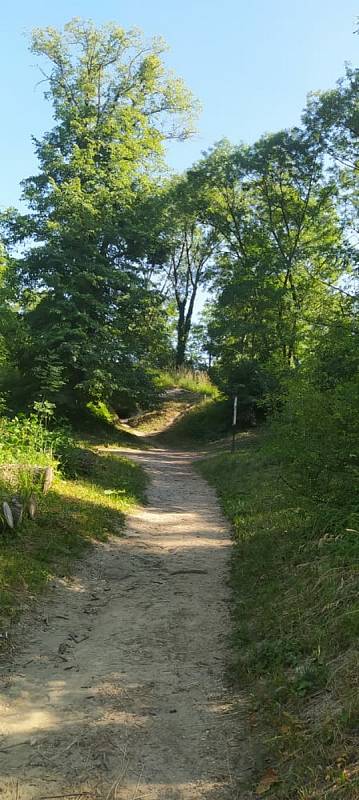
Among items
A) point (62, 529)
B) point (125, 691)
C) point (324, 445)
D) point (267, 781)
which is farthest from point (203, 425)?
point (267, 781)

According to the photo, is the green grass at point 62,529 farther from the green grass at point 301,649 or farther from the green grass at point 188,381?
the green grass at point 188,381

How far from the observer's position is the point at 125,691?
Result: 3936 millimetres

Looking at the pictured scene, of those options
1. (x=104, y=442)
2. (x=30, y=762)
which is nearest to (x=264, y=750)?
(x=30, y=762)

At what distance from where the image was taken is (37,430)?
34.8 feet

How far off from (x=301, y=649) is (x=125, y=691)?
4.19 ft

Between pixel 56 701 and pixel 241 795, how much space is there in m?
1.47

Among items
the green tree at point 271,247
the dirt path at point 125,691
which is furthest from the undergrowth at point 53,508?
the green tree at point 271,247

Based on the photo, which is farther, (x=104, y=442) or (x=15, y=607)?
(x=104, y=442)

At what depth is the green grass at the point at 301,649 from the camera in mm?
2861

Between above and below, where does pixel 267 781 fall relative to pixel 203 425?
below

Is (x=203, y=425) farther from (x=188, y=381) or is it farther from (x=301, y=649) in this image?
(x=301, y=649)

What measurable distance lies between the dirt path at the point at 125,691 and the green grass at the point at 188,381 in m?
25.7

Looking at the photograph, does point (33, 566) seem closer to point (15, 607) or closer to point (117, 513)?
point (15, 607)

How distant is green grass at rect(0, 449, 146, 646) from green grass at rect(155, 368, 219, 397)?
68.7ft
